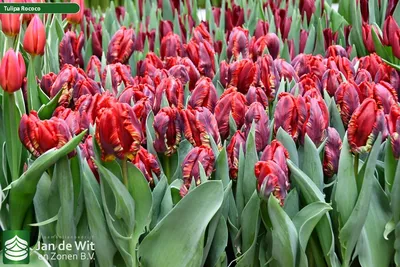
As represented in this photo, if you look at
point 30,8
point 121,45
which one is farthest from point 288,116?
point 121,45

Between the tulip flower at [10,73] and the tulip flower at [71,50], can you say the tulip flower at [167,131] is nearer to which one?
the tulip flower at [10,73]

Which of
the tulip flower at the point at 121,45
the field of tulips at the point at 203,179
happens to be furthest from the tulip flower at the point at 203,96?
the tulip flower at the point at 121,45

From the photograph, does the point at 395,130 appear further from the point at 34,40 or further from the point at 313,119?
the point at 34,40

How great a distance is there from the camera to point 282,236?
0.94m

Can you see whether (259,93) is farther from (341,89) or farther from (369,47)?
(369,47)

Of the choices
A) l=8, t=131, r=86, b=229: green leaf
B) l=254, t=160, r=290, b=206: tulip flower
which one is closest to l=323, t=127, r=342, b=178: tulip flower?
l=254, t=160, r=290, b=206: tulip flower

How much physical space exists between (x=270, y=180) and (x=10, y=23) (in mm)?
696

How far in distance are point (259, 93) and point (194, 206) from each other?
39 centimetres

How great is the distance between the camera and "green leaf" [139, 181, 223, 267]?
0.92 meters

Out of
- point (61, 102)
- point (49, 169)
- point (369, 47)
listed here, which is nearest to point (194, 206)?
point (49, 169)

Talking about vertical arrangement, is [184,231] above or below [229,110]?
below

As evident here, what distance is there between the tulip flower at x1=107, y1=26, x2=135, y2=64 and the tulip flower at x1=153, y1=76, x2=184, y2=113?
428mm

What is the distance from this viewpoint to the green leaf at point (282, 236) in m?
0.92

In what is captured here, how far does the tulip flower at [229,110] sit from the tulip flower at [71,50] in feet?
1.99
